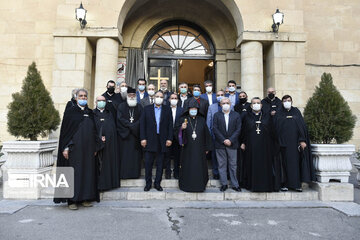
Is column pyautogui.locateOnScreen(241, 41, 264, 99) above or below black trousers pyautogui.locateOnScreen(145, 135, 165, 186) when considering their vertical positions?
above

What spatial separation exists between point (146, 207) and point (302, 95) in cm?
595

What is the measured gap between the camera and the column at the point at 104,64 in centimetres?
728

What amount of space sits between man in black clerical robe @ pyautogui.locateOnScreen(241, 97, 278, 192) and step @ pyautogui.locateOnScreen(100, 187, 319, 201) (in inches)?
7.1

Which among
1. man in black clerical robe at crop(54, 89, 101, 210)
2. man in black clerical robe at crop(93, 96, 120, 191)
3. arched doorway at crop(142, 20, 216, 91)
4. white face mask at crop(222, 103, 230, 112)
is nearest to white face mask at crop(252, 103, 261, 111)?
white face mask at crop(222, 103, 230, 112)

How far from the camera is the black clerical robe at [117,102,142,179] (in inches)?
199

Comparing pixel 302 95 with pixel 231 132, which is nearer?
pixel 231 132

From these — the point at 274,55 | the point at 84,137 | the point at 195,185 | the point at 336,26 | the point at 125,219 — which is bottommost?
the point at 125,219

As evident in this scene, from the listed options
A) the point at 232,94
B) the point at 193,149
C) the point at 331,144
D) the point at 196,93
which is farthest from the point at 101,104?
the point at 331,144

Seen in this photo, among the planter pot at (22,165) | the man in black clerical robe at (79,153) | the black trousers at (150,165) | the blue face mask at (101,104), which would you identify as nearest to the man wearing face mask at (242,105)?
the black trousers at (150,165)

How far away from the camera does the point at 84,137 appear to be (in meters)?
4.29

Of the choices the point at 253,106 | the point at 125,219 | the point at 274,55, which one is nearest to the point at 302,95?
the point at 274,55

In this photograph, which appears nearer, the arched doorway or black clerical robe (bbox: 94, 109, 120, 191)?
black clerical robe (bbox: 94, 109, 120, 191)

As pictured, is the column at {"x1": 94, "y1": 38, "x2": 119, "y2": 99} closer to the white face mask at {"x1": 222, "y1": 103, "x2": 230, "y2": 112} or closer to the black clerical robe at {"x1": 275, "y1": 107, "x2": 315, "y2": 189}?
the white face mask at {"x1": 222, "y1": 103, "x2": 230, "y2": 112}

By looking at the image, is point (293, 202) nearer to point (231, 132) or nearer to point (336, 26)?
point (231, 132)
